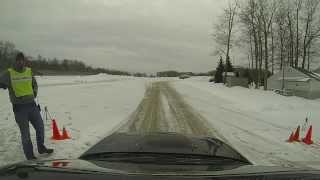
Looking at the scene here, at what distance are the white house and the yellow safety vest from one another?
3709 centimetres

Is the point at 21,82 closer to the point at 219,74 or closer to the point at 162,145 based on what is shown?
the point at 162,145

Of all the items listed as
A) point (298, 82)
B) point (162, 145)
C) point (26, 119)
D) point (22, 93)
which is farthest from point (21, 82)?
point (298, 82)

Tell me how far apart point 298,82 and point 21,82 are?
39914mm

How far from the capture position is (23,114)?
299 inches

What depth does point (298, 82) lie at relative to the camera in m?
43.2

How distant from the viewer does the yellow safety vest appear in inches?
298

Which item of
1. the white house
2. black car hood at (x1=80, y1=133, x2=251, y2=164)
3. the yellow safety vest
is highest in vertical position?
the yellow safety vest

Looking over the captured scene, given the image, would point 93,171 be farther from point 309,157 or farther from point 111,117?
point 111,117

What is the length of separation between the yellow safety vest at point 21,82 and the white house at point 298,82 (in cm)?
3709

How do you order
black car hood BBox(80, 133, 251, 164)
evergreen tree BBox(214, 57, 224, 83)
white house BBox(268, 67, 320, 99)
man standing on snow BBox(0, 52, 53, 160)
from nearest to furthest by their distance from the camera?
black car hood BBox(80, 133, 251, 164) → man standing on snow BBox(0, 52, 53, 160) → white house BBox(268, 67, 320, 99) → evergreen tree BBox(214, 57, 224, 83)

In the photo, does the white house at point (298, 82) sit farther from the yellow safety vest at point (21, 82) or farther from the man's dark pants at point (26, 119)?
the yellow safety vest at point (21, 82)

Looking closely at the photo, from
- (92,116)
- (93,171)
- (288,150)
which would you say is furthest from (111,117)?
(93,171)

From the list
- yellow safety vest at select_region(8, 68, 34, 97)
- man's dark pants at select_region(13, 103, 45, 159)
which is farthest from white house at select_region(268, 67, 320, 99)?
yellow safety vest at select_region(8, 68, 34, 97)

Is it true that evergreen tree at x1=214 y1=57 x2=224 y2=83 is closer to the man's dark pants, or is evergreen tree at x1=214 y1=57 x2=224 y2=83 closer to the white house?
the white house
